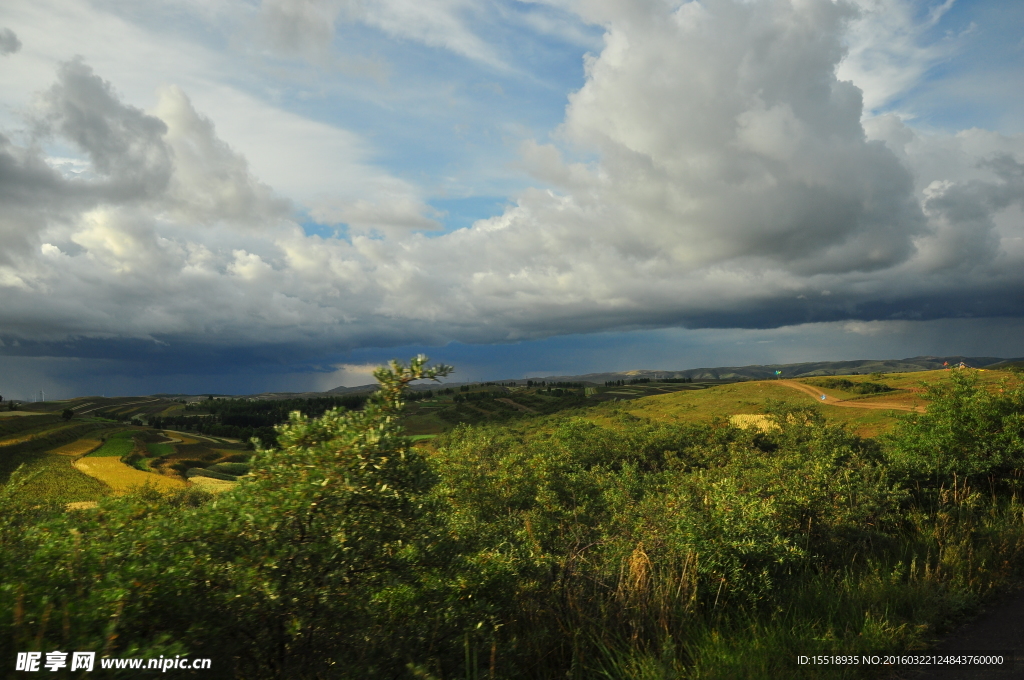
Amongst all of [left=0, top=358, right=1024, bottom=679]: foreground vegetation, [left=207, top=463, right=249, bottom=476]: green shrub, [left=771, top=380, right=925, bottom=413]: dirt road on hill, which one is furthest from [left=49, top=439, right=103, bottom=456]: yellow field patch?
[left=771, top=380, right=925, bottom=413]: dirt road on hill

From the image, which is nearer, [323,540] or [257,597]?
[257,597]

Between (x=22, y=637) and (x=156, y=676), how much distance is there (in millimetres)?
838

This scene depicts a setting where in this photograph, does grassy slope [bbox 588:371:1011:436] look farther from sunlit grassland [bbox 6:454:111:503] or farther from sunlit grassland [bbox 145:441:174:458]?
sunlit grassland [bbox 145:441:174:458]

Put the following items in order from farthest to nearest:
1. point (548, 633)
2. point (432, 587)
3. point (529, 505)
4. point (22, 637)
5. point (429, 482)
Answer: point (529, 505)
point (548, 633)
point (432, 587)
point (429, 482)
point (22, 637)

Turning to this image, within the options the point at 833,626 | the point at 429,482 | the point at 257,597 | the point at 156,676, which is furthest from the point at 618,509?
the point at 156,676

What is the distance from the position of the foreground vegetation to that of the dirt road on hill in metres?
52.7

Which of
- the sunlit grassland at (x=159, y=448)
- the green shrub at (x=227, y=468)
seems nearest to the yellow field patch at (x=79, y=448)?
the sunlit grassland at (x=159, y=448)

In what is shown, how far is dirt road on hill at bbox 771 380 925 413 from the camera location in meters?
61.5

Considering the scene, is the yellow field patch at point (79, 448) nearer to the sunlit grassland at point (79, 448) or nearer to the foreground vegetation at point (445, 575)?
the sunlit grassland at point (79, 448)

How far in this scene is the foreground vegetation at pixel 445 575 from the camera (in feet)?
13.0

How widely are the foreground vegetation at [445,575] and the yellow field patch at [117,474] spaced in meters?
59.3

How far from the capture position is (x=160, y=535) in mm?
4383

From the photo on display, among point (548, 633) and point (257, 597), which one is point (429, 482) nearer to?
point (257, 597)

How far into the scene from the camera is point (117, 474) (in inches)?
2366
